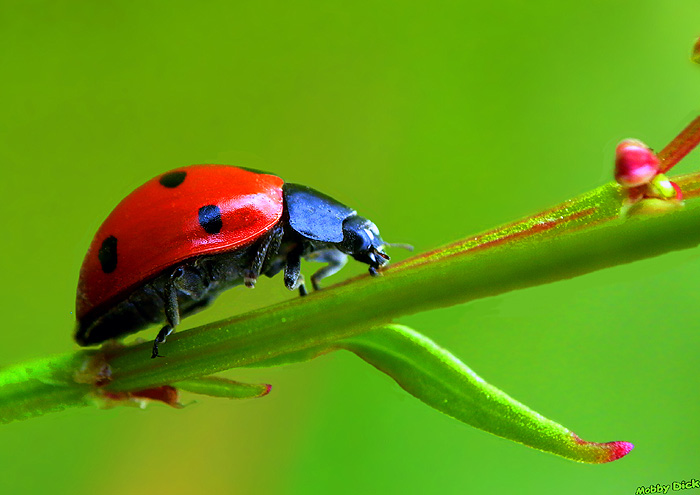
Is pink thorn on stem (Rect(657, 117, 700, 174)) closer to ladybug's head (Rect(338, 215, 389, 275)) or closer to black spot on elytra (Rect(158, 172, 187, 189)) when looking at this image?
ladybug's head (Rect(338, 215, 389, 275))

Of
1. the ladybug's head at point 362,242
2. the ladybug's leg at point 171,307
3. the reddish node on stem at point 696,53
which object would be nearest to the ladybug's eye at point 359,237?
the ladybug's head at point 362,242

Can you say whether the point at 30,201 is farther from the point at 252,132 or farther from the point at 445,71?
the point at 445,71

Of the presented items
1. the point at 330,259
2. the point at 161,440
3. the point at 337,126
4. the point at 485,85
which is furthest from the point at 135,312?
the point at 485,85

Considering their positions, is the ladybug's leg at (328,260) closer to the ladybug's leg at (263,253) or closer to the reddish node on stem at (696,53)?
the ladybug's leg at (263,253)

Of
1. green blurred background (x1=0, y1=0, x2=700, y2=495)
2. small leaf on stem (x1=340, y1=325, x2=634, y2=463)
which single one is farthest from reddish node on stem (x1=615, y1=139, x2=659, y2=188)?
green blurred background (x1=0, y1=0, x2=700, y2=495)

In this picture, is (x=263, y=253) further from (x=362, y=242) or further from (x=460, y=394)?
(x=460, y=394)

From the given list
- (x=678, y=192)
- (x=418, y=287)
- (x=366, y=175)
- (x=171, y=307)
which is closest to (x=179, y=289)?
(x=171, y=307)

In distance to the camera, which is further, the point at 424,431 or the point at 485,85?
the point at 485,85
